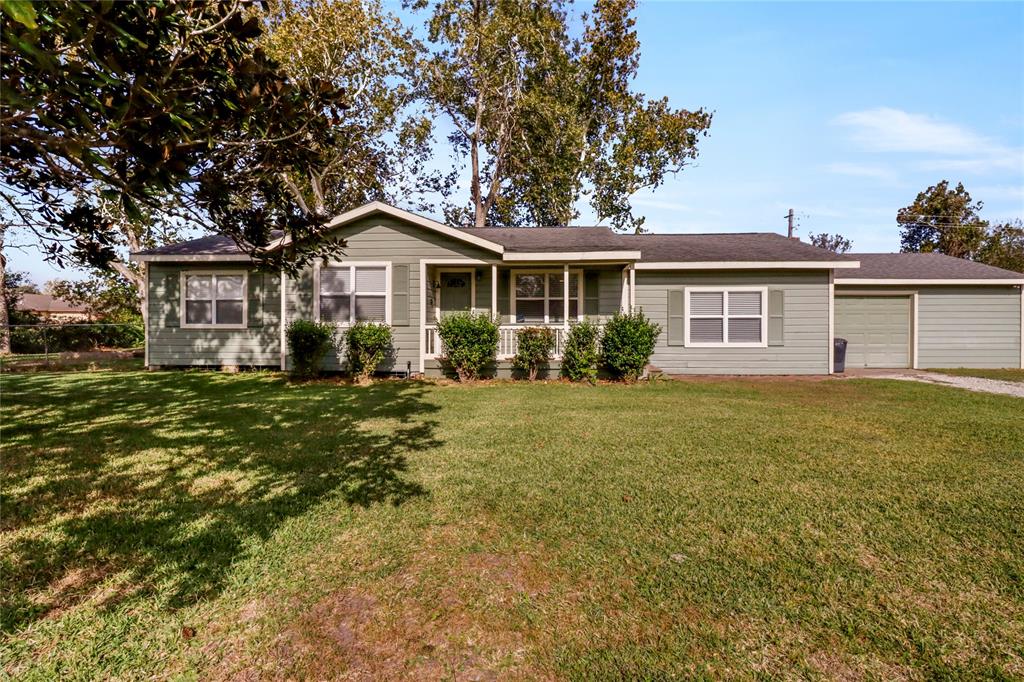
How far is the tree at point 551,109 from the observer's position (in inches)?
742

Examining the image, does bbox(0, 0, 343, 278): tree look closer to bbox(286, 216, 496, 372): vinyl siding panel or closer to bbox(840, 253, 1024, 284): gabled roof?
bbox(286, 216, 496, 372): vinyl siding panel

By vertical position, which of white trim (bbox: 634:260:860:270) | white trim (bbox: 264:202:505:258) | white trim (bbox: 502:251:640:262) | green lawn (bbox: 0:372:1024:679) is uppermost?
white trim (bbox: 264:202:505:258)

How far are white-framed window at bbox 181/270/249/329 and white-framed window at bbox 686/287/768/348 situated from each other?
1129cm

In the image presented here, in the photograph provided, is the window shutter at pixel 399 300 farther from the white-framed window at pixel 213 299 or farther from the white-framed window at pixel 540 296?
the white-framed window at pixel 213 299

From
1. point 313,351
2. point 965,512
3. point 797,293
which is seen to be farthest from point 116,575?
point 797,293

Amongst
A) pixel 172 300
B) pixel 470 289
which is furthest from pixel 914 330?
pixel 172 300

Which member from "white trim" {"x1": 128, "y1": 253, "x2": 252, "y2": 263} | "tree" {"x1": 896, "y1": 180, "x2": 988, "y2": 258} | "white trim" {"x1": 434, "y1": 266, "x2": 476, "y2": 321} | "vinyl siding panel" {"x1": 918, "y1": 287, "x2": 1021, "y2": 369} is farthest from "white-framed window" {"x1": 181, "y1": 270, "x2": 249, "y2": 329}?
"tree" {"x1": 896, "y1": 180, "x2": 988, "y2": 258}

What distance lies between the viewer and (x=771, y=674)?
5.81 feet

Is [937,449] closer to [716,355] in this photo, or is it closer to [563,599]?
[563,599]

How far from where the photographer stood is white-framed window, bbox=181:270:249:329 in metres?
11.4

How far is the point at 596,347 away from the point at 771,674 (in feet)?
27.5

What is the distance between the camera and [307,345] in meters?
10.1

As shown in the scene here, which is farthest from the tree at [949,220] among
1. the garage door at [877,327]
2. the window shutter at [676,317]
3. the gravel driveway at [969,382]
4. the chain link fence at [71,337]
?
the chain link fence at [71,337]

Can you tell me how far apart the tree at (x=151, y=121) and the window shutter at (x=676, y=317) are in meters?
8.99
